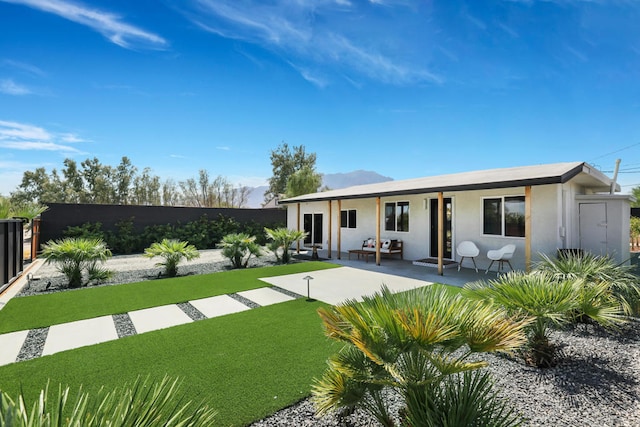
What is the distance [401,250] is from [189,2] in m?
11.2

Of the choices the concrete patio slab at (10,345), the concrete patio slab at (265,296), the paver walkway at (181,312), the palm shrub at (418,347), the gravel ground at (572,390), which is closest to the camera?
the palm shrub at (418,347)

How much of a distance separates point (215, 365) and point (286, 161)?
132 ft

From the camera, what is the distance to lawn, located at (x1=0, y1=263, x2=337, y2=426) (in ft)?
9.96

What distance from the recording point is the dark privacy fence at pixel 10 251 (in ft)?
23.0

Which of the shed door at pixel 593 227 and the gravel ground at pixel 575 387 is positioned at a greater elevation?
the shed door at pixel 593 227

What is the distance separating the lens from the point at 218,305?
6262 millimetres

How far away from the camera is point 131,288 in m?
7.78

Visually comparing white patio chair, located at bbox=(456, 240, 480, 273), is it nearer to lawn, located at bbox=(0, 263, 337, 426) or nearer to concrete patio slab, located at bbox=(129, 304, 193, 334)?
lawn, located at bbox=(0, 263, 337, 426)

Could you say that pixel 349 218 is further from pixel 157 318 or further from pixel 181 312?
pixel 157 318

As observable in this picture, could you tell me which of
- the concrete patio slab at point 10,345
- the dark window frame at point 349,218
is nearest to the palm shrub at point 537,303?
the concrete patio slab at point 10,345

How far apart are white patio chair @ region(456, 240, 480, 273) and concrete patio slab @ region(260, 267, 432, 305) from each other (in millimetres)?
2390

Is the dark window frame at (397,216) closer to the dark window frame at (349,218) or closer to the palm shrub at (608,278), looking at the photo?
the dark window frame at (349,218)

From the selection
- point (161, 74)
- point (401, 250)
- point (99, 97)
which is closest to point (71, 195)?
point (99, 97)

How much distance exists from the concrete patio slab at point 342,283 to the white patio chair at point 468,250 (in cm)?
239
